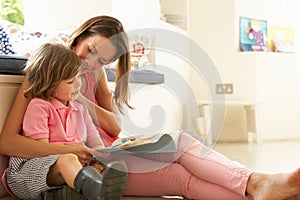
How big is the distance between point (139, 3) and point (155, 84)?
995 mm

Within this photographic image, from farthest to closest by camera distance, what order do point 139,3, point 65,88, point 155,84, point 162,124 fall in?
point 139,3 < point 155,84 < point 162,124 < point 65,88

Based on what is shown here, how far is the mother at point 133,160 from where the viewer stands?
1396 mm

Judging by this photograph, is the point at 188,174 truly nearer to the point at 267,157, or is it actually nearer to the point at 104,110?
the point at 104,110

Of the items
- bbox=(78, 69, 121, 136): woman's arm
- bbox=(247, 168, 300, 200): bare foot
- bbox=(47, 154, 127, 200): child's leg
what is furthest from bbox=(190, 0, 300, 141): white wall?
bbox=(47, 154, 127, 200): child's leg

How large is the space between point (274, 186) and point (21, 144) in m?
0.74

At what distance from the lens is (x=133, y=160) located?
1578 millimetres

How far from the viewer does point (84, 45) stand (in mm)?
1682

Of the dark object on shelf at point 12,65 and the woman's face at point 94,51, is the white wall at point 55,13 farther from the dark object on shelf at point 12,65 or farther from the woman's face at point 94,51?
the dark object on shelf at point 12,65

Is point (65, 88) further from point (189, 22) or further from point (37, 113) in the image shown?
point (189, 22)

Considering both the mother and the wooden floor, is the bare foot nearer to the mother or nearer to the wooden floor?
the mother

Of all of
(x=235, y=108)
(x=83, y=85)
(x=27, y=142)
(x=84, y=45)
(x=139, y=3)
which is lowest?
(x=235, y=108)

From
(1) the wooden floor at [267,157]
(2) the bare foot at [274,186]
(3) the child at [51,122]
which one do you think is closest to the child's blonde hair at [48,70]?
(3) the child at [51,122]

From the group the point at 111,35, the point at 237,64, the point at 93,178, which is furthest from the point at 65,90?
the point at 237,64

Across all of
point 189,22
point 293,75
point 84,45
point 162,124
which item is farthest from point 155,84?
point 293,75
